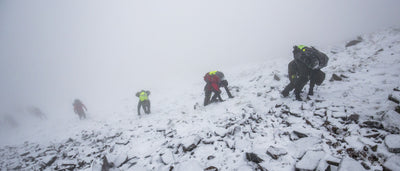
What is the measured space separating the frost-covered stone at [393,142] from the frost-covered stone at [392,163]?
0.22m

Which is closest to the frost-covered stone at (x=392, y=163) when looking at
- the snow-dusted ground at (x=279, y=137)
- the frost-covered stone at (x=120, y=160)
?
the snow-dusted ground at (x=279, y=137)

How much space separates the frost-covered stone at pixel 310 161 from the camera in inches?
119

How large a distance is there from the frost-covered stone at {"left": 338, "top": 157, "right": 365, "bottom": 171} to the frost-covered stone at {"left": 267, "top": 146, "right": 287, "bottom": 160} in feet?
3.30

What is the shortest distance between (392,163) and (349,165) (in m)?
0.67

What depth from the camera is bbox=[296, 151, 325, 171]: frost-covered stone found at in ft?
9.94

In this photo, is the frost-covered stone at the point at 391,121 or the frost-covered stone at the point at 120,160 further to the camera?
the frost-covered stone at the point at 120,160

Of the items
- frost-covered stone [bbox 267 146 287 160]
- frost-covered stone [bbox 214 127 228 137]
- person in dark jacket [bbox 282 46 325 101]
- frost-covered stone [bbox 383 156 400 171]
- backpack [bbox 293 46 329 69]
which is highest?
backpack [bbox 293 46 329 69]

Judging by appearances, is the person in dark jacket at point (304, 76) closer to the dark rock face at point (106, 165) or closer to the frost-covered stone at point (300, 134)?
the frost-covered stone at point (300, 134)

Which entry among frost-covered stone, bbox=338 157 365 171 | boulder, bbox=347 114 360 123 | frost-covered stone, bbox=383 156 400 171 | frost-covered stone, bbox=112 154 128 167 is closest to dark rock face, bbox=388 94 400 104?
boulder, bbox=347 114 360 123

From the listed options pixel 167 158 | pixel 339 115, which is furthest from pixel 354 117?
pixel 167 158

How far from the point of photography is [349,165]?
9.38ft

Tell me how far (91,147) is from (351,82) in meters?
11.9

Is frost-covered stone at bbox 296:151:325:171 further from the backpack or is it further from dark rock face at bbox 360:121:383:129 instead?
the backpack

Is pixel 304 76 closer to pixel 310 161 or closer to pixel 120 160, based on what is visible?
pixel 310 161
